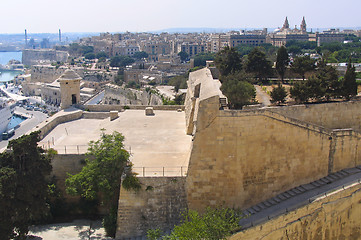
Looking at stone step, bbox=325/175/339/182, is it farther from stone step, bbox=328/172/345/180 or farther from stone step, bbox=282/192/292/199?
stone step, bbox=282/192/292/199

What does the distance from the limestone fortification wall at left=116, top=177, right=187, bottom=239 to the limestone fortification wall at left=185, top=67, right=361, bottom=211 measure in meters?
0.47

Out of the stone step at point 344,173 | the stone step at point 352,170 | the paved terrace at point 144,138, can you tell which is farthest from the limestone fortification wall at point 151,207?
the stone step at point 352,170

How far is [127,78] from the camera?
75.2 meters

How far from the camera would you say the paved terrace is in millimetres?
13938

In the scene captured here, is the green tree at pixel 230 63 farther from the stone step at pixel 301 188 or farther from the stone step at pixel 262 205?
the stone step at pixel 262 205

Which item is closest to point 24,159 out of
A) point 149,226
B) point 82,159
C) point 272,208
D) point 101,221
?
point 82,159

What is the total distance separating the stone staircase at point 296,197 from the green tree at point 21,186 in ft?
21.9

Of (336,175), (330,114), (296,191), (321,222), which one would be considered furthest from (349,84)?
(321,222)

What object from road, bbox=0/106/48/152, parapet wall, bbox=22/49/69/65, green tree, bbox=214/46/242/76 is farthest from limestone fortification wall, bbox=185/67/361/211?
parapet wall, bbox=22/49/69/65

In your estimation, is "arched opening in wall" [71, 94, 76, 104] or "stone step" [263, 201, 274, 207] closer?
"stone step" [263, 201, 274, 207]

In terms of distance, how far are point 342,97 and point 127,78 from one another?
A: 60.1 m

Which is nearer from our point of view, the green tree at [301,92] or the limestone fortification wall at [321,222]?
the limestone fortification wall at [321,222]

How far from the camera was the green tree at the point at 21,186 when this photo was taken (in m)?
11.9

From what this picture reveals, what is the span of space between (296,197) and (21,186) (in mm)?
8969
